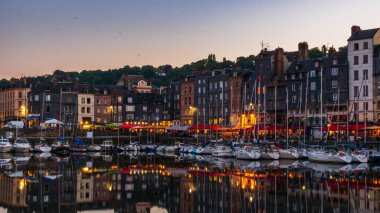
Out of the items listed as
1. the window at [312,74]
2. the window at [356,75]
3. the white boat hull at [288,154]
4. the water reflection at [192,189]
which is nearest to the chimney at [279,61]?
the window at [312,74]

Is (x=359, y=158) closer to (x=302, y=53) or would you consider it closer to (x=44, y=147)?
(x=302, y=53)

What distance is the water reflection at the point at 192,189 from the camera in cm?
2928

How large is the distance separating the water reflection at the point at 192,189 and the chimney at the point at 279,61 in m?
39.8

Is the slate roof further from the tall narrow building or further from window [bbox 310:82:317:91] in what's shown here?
window [bbox 310:82:317:91]

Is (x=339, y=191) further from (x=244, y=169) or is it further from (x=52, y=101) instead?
(x=52, y=101)

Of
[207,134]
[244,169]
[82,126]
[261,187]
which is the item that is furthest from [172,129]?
[261,187]

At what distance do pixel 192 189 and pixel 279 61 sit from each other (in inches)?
2243

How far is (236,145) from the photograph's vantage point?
72000mm

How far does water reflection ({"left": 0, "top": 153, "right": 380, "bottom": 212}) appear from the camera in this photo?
29281 mm

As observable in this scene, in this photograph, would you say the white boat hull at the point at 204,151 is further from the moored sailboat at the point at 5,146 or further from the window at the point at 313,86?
the moored sailboat at the point at 5,146

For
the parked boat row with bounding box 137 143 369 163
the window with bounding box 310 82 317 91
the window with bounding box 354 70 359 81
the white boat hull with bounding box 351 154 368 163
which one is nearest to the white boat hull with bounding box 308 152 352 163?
the parked boat row with bounding box 137 143 369 163

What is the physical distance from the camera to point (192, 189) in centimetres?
3569

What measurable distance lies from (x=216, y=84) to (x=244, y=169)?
2006 inches

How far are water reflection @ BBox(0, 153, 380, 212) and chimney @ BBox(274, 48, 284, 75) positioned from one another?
3981 centimetres
